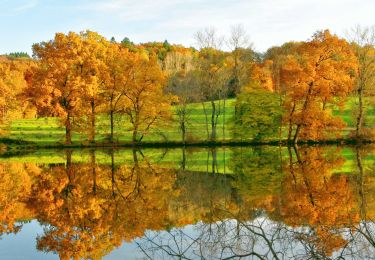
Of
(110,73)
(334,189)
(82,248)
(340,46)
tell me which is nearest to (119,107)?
(110,73)

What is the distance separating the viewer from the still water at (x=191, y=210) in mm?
11047

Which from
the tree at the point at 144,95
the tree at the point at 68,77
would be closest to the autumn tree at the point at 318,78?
the tree at the point at 144,95

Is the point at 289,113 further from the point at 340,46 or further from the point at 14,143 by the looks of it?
the point at 14,143

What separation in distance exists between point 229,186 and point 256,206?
16.1 ft

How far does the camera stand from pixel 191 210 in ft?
52.5

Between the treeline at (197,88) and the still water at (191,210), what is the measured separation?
51.4 feet

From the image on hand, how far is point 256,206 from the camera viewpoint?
16422mm

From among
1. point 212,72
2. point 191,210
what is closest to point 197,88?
point 212,72

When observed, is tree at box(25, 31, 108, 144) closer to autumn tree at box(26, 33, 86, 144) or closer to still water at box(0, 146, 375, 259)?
autumn tree at box(26, 33, 86, 144)

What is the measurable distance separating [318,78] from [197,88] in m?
13.0

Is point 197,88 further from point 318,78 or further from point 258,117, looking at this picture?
point 318,78

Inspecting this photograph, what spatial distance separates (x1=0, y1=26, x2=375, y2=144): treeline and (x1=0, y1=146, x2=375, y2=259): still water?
1566 cm

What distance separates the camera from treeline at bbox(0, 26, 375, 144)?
1789 inches

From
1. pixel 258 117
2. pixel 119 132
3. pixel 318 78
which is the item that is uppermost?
pixel 318 78
